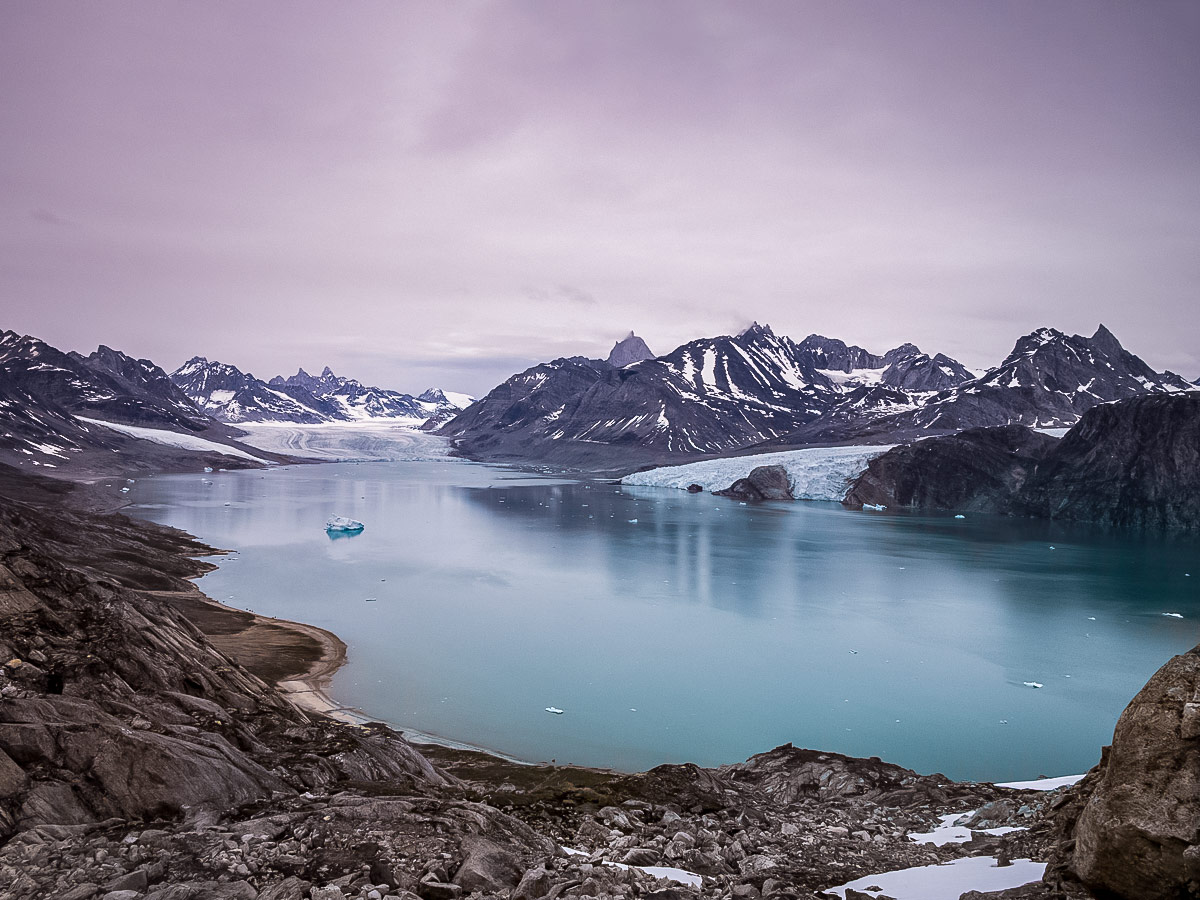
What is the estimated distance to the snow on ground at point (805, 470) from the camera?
3414 inches

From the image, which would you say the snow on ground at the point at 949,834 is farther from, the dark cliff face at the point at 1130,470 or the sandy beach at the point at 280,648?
the dark cliff face at the point at 1130,470

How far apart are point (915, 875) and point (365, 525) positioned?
186 ft

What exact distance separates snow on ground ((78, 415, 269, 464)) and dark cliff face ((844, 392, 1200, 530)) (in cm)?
A: 12027

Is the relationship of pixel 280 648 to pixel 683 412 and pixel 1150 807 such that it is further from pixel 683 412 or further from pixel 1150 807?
pixel 683 412

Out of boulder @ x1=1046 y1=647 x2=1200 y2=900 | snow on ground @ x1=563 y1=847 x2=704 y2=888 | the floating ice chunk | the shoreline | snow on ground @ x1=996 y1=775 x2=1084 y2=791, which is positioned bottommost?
the shoreline

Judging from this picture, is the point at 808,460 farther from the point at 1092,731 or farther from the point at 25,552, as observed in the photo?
the point at 25,552

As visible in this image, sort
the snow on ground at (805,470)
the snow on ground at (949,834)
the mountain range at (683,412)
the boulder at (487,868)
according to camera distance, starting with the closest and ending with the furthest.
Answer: the boulder at (487,868)
the snow on ground at (949,834)
the snow on ground at (805,470)
the mountain range at (683,412)

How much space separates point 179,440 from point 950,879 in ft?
539

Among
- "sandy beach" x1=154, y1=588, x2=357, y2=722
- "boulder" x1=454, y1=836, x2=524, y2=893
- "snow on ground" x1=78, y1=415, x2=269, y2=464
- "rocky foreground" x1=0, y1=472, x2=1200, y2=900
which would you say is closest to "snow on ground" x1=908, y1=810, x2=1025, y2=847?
"rocky foreground" x1=0, y1=472, x2=1200, y2=900

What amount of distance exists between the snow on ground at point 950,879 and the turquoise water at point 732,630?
29.7ft

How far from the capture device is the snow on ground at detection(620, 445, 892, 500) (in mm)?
86713

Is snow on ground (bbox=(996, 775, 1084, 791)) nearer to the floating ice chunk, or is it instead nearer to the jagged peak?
the floating ice chunk

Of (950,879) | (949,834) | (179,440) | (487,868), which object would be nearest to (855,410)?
(179,440)

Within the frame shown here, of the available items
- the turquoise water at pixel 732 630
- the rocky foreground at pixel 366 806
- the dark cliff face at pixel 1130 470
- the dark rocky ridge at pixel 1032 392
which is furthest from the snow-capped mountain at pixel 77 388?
the rocky foreground at pixel 366 806
